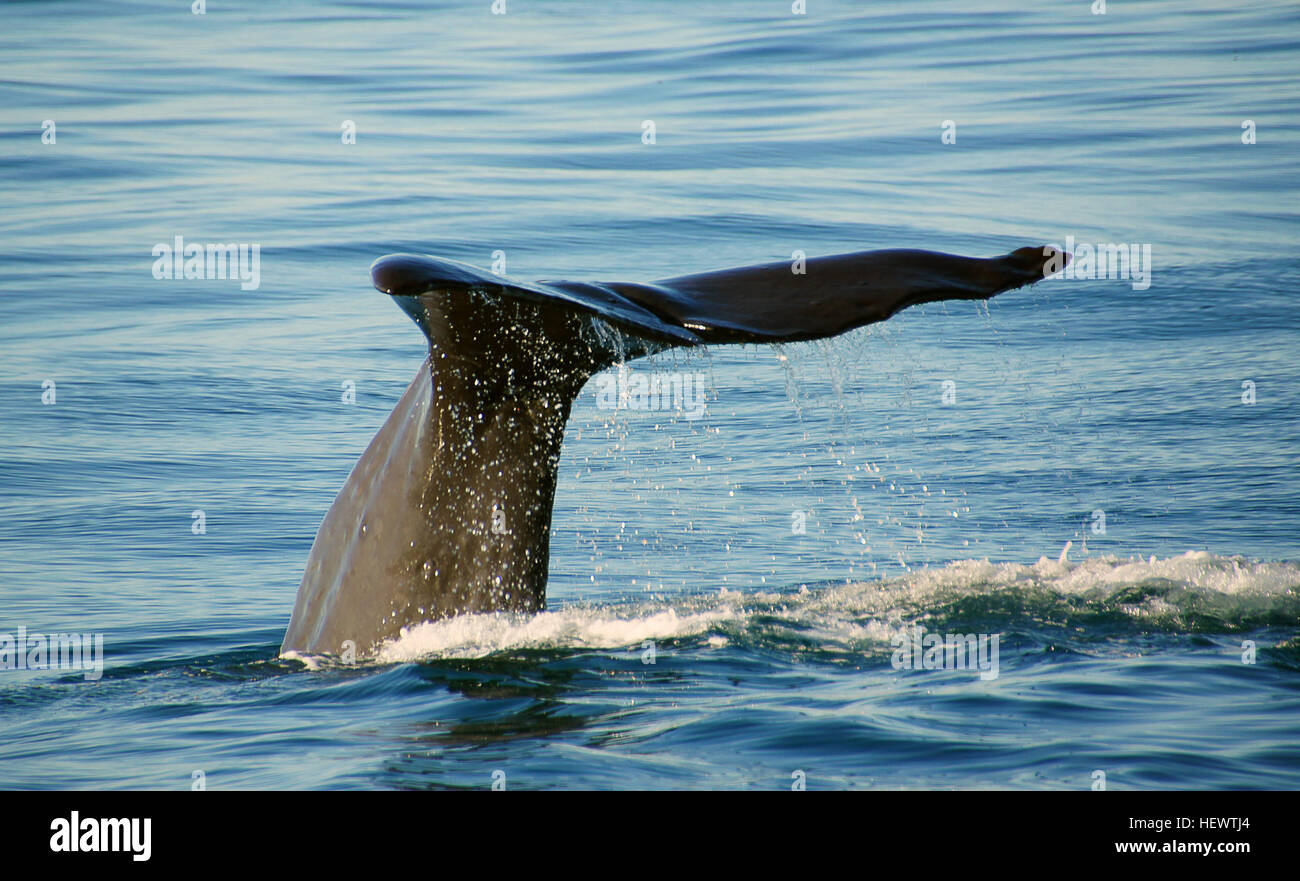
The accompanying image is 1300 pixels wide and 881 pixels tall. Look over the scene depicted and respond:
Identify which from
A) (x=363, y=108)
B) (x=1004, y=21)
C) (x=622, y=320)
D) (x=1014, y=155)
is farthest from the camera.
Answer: (x=1004, y=21)

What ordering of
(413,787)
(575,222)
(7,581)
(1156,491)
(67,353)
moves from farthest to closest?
(575,222) → (67,353) → (1156,491) → (7,581) → (413,787)

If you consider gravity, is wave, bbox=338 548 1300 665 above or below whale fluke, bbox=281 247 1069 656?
below

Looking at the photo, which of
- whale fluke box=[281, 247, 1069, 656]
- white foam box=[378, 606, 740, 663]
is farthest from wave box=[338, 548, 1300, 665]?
whale fluke box=[281, 247, 1069, 656]

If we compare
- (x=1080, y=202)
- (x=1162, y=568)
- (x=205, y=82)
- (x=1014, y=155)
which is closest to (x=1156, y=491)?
(x=1162, y=568)

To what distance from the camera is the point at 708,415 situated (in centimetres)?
1162

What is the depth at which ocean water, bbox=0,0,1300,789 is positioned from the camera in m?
5.28

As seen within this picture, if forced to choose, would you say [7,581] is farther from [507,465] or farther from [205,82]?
[205,82]

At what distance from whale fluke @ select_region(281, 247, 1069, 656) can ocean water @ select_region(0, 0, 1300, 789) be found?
0.60 feet

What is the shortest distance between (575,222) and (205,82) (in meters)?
10.4

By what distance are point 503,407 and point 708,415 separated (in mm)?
6238

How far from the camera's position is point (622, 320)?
483 centimetres

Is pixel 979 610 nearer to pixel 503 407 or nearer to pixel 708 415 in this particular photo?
pixel 503 407

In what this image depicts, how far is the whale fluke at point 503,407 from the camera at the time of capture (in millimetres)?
4992

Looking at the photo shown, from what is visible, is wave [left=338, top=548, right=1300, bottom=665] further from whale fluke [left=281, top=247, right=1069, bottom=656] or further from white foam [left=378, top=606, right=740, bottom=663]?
whale fluke [left=281, top=247, right=1069, bottom=656]
